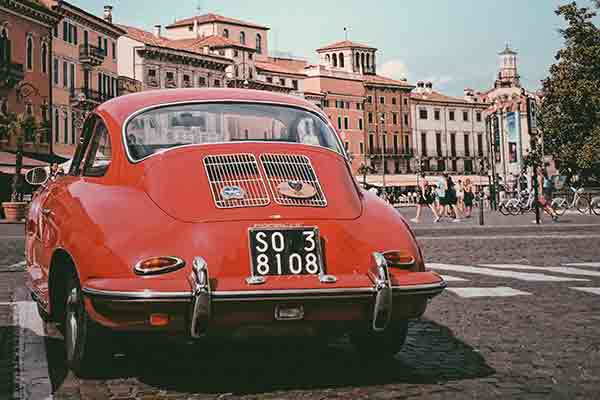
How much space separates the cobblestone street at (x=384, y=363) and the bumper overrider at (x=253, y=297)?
417mm

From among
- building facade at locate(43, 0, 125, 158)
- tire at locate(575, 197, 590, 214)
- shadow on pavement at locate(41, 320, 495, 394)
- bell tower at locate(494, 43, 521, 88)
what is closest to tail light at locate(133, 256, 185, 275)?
shadow on pavement at locate(41, 320, 495, 394)

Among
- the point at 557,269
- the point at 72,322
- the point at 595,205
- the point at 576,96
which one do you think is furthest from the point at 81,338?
the point at 576,96

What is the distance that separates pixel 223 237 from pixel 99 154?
4.80ft

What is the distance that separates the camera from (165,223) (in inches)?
196

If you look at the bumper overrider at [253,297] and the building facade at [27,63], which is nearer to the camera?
the bumper overrider at [253,297]

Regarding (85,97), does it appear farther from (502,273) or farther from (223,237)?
(223,237)

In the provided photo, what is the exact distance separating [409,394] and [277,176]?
1398 millimetres

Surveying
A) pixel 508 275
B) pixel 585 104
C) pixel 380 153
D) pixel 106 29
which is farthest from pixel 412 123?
pixel 508 275

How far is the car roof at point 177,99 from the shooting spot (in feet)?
19.3

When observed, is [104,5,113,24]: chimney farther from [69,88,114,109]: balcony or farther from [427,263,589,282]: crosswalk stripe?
[427,263,589,282]: crosswalk stripe

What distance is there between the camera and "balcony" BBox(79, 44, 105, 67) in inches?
2667

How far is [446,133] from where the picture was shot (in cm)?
13438

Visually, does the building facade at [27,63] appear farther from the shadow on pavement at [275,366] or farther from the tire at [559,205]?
the shadow on pavement at [275,366]

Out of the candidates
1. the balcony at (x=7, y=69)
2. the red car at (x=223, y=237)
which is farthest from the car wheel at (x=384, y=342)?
the balcony at (x=7, y=69)
